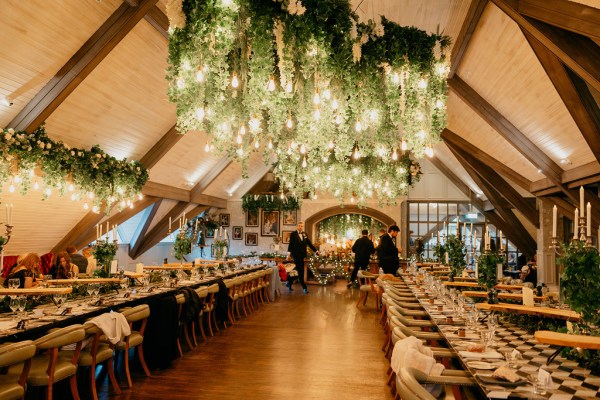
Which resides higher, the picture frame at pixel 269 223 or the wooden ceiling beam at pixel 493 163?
the wooden ceiling beam at pixel 493 163

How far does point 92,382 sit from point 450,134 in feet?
34.0

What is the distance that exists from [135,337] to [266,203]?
43.8ft

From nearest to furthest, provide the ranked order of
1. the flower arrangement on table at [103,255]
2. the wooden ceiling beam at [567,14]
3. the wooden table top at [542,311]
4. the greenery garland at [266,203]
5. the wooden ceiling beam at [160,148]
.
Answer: the wooden table top at [542,311] → the wooden ceiling beam at [567,14] → the flower arrangement on table at [103,255] → the wooden ceiling beam at [160,148] → the greenery garland at [266,203]

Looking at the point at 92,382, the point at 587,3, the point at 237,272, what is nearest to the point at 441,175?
the point at 237,272

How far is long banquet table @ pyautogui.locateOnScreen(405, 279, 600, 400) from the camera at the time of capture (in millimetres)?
2486

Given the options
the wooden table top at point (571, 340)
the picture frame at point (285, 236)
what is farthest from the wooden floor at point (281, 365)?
the picture frame at point (285, 236)

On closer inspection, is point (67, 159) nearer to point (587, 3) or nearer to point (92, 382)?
point (92, 382)

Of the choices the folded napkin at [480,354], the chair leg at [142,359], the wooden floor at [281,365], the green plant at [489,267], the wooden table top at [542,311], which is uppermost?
the green plant at [489,267]

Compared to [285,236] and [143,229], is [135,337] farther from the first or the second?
[285,236]

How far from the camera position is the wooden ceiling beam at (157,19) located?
290 inches

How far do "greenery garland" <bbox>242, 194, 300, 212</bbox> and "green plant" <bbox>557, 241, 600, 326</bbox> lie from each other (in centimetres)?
1483

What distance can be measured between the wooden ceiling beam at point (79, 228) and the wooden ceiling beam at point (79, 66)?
4226mm

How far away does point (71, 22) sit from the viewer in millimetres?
6605

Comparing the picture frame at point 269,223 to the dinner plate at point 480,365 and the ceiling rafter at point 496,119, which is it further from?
the dinner plate at point 480,365
